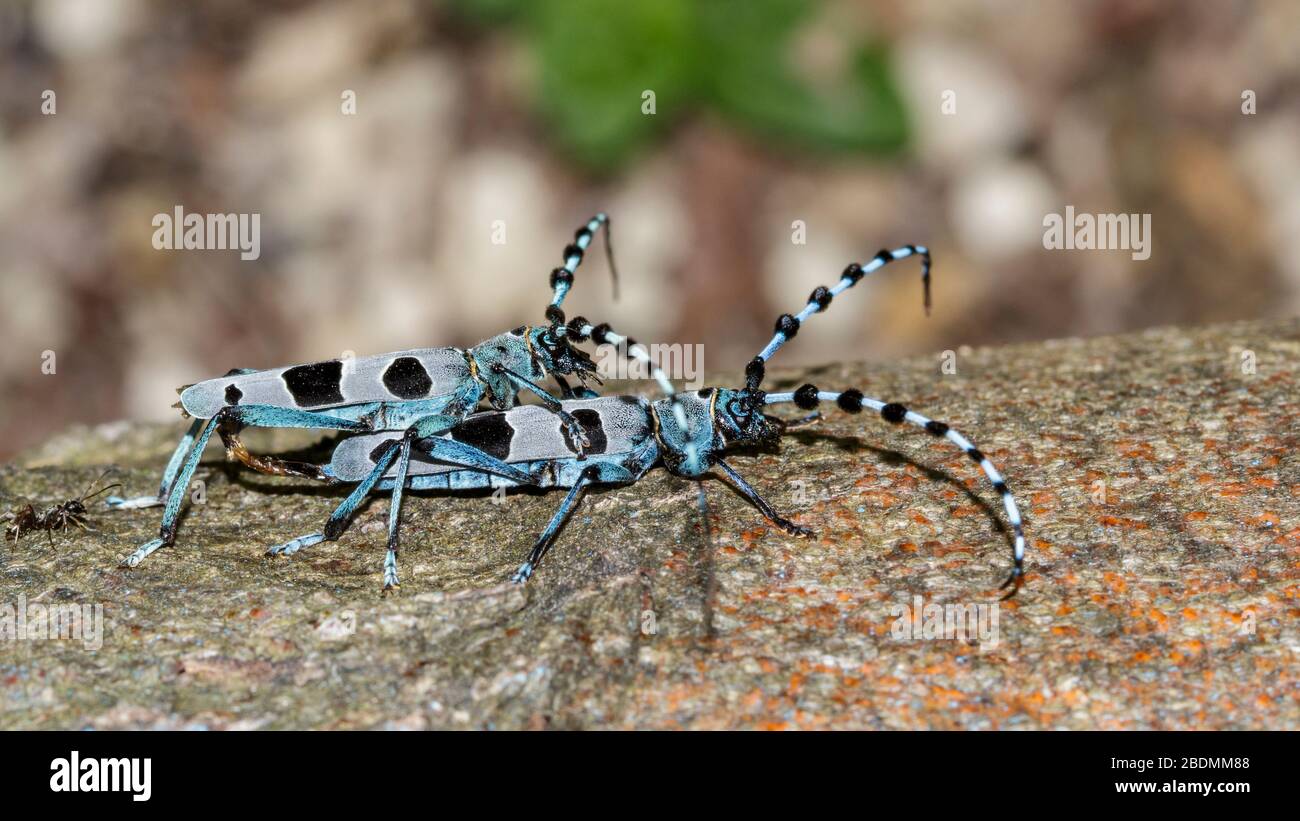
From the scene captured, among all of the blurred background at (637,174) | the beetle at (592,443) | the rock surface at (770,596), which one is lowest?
the rock surface at (770,596)

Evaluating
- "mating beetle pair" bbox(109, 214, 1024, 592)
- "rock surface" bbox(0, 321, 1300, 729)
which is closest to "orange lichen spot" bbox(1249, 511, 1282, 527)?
"rock surface" bbox(0, 321, 1300, 729)

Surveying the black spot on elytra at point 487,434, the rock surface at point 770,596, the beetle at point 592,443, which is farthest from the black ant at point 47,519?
the black spot on elytra at point 487,434

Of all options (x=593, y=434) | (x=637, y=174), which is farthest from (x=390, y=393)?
(x=637, y=174)

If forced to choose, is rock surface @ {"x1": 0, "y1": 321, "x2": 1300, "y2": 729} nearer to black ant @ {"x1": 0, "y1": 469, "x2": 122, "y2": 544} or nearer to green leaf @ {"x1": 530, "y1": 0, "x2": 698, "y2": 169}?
black ant @ {"x1": 0, "y1": 469, "x2": 122, "y2": 544}

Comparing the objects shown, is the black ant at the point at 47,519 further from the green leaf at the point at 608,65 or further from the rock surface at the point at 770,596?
the green leaf at the point at 608,65

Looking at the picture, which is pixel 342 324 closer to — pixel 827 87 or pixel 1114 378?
pixel 827 87

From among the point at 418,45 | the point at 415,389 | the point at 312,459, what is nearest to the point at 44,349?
the point at 418,45

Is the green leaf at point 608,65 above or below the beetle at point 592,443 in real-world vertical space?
above
